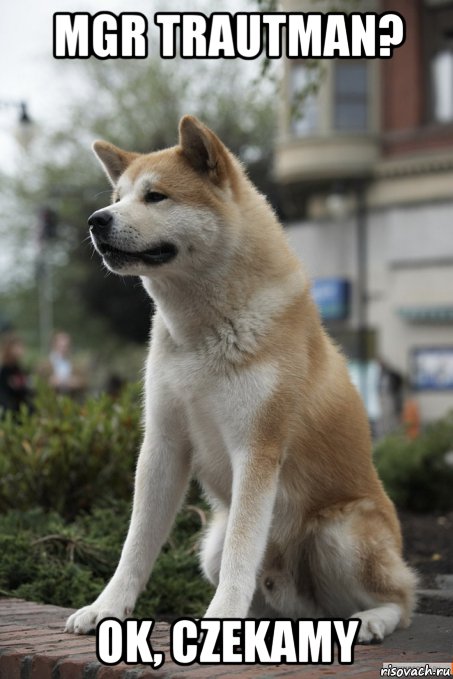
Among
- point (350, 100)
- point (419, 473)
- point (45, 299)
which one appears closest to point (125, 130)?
point (45, 299)

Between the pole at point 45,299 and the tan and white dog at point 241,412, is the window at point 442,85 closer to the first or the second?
the pole at point 45,299

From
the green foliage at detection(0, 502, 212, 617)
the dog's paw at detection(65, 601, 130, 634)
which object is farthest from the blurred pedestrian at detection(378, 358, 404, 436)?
the dog's paw at detection(65, 601, 130, 634)

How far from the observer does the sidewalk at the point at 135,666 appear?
371 cm

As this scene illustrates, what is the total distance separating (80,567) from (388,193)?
71.2 ft

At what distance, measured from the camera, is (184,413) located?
4293 millimetres

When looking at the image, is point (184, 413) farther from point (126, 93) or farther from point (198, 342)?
point (126, 93)

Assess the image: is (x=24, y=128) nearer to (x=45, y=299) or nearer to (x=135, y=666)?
(x=135, y=666)

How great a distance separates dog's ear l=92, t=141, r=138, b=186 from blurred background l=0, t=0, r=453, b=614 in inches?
35.9

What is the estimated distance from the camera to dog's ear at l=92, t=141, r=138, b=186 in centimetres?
459

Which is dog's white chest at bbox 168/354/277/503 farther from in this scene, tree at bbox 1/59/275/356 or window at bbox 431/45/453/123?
tree at bbox 1/59/275/356

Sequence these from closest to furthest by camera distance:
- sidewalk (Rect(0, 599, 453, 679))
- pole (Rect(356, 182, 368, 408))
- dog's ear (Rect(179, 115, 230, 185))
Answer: sidewalk (Rect(0, 599, 453, 679)), dog's ear (Rect(179, 115, 230, 185)), pole (Rect(356, 182, 368, 408))

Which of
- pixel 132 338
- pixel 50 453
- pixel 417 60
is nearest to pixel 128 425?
pixel 50 453

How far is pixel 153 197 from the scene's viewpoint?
4219mm

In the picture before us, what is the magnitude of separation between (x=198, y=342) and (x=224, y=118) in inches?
1315
